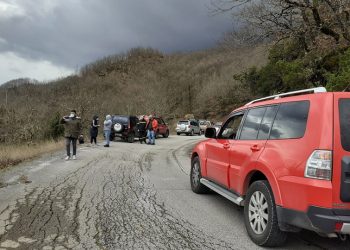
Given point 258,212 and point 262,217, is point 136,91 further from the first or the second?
point 262,217

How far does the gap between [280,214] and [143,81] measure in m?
108

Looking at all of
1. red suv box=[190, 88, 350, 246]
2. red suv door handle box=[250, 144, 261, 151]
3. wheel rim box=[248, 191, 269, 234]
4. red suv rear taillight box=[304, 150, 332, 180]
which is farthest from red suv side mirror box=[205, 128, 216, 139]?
red suv rear taillight box=[304, 150, 332, 180]

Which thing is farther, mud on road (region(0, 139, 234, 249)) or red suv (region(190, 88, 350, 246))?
mud on road (region(0, 139, 234, 249))

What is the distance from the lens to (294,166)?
15.6 feet

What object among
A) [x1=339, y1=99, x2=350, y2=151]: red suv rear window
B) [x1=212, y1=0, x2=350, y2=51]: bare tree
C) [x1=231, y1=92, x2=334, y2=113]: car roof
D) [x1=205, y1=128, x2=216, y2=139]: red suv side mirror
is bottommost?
[x1=205, y1=128, x2=216, y2=139]: red suv side mirror

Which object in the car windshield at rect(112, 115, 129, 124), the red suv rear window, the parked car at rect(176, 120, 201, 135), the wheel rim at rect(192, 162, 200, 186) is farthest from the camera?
the parked car at rect(176, 120, 201, 135)

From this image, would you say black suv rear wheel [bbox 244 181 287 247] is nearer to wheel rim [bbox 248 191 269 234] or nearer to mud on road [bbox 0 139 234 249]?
wheel rim [bbox 248 191 269 234]

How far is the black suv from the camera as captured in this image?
27.5 m

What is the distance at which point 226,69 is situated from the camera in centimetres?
11419

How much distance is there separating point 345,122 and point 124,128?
77.2ft

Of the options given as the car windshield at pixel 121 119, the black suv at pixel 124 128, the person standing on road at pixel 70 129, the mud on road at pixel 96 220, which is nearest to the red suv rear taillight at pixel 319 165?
the mud on road at pixel 96 220

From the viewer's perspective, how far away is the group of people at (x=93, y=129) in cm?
1509

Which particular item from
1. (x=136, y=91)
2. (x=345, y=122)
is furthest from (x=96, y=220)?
(x=136, y=91)

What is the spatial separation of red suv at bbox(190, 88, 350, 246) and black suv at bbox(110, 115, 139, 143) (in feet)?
69.5
